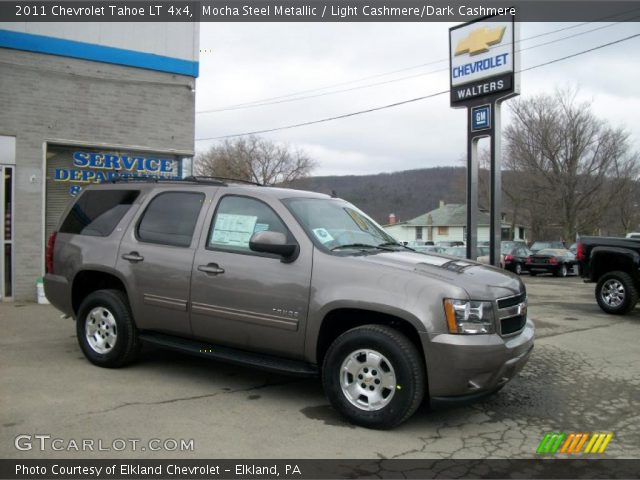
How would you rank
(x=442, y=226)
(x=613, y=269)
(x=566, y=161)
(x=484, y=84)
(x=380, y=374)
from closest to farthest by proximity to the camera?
1. (x=380, y=374)
2. (x=484, y=84)
3. (x=613, y=269)
4. (x=566, y=161)
5. (x=442, y=226)

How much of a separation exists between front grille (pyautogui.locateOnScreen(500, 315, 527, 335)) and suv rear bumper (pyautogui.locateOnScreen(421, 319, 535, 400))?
0.53ft

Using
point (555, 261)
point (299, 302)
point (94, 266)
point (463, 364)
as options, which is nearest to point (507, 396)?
point (463, 364)

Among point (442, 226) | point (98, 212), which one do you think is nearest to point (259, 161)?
point (442, 226)

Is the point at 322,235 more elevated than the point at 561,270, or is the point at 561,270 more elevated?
the point at 322,235

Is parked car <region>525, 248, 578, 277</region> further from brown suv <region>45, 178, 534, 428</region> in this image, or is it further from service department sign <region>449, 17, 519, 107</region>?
brown suv <region>45, 178, 534, 428</region>

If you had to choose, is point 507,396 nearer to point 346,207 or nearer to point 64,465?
point 346,207

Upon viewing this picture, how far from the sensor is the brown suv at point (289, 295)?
405 centimetres

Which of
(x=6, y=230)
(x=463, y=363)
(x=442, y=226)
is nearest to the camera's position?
(x=463, y=363)

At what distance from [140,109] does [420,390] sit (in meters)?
9.18

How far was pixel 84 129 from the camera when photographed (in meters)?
10.7

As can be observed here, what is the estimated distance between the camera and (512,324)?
14.6 feet

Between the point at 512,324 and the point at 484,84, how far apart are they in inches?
248

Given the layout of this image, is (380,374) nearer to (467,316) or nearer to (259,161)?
(467,316)

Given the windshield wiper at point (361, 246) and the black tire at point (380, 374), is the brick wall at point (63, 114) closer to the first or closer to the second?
the windshield wiper at point (361, 246)
